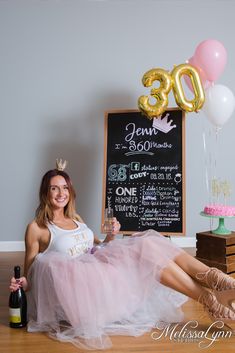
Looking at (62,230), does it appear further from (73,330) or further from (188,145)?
(188,145)

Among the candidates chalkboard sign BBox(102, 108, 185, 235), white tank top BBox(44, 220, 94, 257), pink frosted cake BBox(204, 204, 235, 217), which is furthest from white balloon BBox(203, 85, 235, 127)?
white tank top BBox(44, 220, 94, 257)

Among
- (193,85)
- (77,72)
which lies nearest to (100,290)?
(193,85)

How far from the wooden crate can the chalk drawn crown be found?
2.90 ft

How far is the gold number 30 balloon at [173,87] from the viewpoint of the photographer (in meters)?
3.15

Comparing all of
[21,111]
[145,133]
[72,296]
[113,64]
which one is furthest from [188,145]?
[72,296]

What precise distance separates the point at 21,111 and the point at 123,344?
100 inches

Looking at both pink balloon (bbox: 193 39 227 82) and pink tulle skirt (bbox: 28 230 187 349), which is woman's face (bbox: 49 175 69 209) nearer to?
pink tulle skirt (bbox: 28 230 187 349)

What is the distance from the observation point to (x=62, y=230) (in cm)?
238

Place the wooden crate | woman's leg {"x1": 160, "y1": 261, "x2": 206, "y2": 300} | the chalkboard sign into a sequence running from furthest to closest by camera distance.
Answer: the chalkboard sign
the wooden crate
woman's leg {"x1": 160, "y1": 261, "x2": 206, "y2": 300}

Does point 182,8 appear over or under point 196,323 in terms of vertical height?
over

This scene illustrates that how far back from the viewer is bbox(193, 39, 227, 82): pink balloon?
10.5 ft

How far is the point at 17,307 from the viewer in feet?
7.29

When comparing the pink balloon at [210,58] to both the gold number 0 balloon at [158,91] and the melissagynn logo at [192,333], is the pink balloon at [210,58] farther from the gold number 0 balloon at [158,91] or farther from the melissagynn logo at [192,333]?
the melissagynn logo at [192,333]

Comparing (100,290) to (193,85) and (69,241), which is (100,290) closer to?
(69,241)
